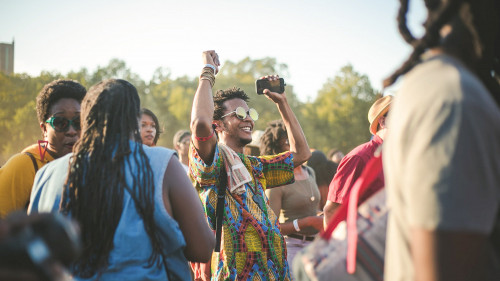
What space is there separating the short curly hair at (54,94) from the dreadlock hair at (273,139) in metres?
3.12

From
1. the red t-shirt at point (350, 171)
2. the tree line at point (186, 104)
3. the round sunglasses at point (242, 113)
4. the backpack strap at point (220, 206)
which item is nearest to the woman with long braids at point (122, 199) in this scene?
the backpack strap at point (220, 206)

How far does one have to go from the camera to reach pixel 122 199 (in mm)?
2070

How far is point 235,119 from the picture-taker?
4.22m

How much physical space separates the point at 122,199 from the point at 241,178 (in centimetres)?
159

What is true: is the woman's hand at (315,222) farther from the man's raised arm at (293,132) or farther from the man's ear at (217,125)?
the man's ear at (217,125)

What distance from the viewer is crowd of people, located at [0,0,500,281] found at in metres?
1.10

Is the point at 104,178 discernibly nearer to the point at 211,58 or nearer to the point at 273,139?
the point at 211,58

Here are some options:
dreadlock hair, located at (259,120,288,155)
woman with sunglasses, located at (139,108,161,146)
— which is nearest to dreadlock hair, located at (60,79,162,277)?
woman with sunglasses, located at (139,108,161,146)

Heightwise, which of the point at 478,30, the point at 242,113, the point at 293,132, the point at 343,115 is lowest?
the point at 343,115

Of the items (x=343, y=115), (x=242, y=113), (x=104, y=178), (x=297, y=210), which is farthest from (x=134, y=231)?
(x=343, y=115)

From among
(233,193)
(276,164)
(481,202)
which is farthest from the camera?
(276,164)

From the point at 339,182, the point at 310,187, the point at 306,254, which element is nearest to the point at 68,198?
the point at 306,254

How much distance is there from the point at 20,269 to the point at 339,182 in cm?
275

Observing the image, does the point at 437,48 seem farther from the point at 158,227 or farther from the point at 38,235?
the point at 158,227
